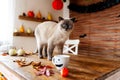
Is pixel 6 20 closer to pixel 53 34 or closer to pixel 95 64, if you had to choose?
pixel 53 34

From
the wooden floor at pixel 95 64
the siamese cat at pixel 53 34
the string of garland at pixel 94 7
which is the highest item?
the string of garland at pixel 94 7

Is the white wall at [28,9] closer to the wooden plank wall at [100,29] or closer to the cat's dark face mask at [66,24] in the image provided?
the wooden plank wall at [100,29]

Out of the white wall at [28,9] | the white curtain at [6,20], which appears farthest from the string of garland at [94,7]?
the white curtain at [6,20]

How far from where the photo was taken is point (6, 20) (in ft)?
10.3

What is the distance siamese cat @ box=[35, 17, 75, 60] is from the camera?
1300 millimetres

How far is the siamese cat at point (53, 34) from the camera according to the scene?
1.30 m

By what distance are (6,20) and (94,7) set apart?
1963mm

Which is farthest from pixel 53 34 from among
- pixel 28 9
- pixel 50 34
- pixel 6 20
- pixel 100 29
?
pixel 28 9

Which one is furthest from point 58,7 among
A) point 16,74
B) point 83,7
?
point 16,74

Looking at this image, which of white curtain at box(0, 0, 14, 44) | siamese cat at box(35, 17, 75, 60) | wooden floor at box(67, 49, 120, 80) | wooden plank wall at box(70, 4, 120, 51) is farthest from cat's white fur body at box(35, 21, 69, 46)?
white curtain at box(0, 0, 14, 44)

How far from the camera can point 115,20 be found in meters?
2.77

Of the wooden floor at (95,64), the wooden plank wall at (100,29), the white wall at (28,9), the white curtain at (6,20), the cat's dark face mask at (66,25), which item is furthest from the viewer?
the white wall at (28,9)

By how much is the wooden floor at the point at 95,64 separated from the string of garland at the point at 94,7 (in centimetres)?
91

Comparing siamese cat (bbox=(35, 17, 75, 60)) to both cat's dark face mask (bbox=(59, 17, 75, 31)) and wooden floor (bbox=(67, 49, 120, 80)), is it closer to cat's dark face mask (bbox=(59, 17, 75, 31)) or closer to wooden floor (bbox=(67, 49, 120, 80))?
cat's dark face mask (bbox=(59, 17, 75, 31))
